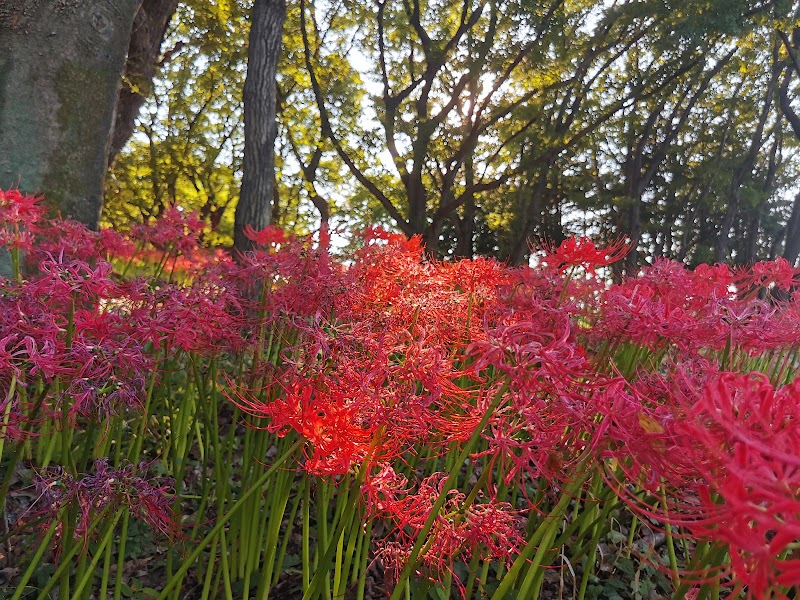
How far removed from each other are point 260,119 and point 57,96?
82.7 inches

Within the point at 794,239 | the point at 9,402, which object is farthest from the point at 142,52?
the point at 794,239

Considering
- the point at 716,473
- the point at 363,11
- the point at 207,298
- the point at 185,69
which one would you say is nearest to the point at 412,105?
the point at 363,11

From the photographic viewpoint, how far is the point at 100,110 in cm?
418

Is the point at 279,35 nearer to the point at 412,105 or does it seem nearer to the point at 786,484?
the point at 786,484

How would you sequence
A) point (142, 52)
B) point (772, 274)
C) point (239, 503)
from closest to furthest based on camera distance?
point (239, 503) < point (772, 274) < point (142, 52)

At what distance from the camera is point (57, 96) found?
3967 mm

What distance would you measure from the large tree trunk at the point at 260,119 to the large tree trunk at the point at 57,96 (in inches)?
62.3

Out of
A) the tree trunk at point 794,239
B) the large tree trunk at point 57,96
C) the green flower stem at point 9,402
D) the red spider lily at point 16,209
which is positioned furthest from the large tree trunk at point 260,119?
the tree trunk at point 794,239

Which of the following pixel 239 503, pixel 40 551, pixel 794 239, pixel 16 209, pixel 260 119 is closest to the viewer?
pixel 239 503

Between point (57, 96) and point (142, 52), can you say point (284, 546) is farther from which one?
point (142, 52)

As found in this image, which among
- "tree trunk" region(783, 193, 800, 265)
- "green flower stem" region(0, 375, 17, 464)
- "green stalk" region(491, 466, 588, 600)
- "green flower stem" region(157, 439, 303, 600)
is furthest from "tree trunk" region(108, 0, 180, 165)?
"tree trunk" region(783, 193, 800, 265)

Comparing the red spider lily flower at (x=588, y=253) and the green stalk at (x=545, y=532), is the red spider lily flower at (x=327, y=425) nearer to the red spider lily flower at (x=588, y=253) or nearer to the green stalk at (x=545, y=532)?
the green stalk at (x=545, y=532)

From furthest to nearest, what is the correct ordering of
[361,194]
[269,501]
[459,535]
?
[361,194] → [269,501] → [459,535]

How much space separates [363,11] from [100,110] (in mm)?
11146
